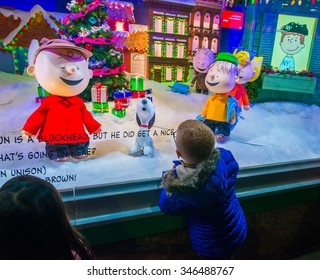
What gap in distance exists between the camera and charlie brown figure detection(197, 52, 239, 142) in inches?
83.8

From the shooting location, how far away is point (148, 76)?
6.55 ft

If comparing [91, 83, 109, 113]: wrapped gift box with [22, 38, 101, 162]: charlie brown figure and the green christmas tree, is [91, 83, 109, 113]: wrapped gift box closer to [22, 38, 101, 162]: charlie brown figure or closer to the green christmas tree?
the green christmas tree

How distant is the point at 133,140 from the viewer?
2.00 meters

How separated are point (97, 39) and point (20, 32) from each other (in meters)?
0.73

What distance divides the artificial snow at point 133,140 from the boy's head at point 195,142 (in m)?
0.57

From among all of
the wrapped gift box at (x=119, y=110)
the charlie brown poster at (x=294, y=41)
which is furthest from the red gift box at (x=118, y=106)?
the charlie brown poster at (x=294, y=41)

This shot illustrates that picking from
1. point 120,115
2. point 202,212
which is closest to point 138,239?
point 202,212

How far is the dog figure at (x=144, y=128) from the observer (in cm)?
181

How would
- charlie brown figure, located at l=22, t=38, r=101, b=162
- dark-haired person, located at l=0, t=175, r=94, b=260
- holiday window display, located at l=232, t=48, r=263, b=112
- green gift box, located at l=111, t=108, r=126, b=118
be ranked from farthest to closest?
1. holiday window display, located at l=232, t=48, r=263, b=112
2. green gift box, located at l=111, t=108, r=126, b=118
3. charlie brown figure, located at l=22, t=38, r=101, b=162
4. dark-haired person, located at l=0, t=175, r=94, b=260

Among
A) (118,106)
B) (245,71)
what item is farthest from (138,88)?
(245,71)

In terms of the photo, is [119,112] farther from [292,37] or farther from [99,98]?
[292,37]

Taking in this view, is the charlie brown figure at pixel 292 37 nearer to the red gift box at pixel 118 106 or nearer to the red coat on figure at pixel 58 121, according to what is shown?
the red gift box at pixel 118 106

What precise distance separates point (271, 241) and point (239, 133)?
36.8 inches

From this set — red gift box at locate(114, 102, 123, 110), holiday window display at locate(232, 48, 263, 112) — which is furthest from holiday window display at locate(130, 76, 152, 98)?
holiday window display at locate(232, 48, 263, 112)
